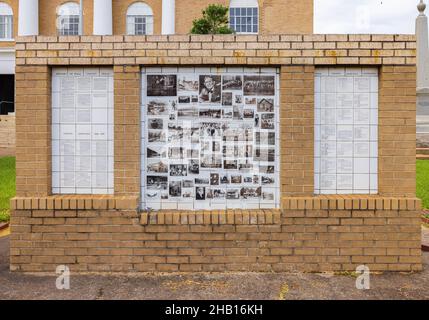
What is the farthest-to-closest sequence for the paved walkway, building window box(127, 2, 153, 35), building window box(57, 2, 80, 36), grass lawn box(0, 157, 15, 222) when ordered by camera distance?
building window box(57, 2, 80, 36)
building window box(127, 2, 153, 35)
grass lawn box(0, 157, 15, 222)
the paved walkway

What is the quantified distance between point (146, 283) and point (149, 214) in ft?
2.63

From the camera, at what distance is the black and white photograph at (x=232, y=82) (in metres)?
5.11

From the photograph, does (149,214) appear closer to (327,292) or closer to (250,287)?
(250,287)

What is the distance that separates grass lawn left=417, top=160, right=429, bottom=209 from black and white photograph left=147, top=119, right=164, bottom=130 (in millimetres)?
6909

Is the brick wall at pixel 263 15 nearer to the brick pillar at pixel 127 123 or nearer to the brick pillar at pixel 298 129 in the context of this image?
the brick pillar at pixel 127 123

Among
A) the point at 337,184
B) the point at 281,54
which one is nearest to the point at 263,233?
the point at 337,184

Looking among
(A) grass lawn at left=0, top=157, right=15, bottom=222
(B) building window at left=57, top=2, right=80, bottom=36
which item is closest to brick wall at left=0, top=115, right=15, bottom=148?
(A) grass lawn at left=0, top=157, right=15, bottom=222

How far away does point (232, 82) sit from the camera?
5.11 meters

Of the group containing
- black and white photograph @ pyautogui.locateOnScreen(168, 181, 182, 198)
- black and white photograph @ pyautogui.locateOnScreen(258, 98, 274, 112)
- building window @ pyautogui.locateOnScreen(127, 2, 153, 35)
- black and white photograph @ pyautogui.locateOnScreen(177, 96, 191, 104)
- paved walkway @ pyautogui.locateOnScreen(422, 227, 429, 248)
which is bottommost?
paved walkway @ pyautogui.locateOnScreen(422, 227, 429, 248)

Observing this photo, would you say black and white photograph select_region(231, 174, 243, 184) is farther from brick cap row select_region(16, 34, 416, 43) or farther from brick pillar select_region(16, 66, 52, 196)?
brick pillar select_region(16, 66, 52, 196)

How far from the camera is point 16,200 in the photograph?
4.98m

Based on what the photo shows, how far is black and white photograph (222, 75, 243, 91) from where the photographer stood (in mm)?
5105

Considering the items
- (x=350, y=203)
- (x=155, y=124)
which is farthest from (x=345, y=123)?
(x=155, y=124)

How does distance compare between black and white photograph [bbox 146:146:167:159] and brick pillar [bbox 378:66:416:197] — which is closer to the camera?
brick pillar [bbox 378:66:416:197]
